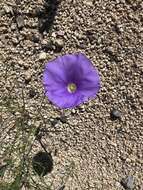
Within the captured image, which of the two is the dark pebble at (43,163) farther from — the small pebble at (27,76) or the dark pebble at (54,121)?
the small pebble at (27,76)

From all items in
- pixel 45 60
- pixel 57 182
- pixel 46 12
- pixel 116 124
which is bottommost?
pixel 57 182

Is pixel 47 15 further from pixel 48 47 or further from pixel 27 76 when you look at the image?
pixel 27 76

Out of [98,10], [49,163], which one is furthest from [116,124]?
[98,10]

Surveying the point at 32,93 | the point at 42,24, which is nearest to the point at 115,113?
the point at 32,93

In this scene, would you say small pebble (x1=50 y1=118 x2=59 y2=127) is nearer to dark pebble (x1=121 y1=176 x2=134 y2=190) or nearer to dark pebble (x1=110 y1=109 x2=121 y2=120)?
dark pebble (x1=110 y1=109 x2=121 y2=120)

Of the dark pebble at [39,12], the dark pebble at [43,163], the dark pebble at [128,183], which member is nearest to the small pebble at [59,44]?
the dark pebble at [39,12]

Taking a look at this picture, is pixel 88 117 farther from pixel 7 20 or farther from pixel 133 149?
pixel 7 20
